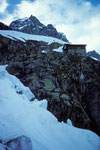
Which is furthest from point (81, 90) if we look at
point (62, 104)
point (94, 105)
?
point (62, 104)

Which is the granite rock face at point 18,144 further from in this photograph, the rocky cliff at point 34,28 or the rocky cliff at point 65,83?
the rocky cliff at point 34,28

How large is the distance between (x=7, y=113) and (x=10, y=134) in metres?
2.45

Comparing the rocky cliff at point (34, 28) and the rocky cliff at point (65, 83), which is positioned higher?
the rocky cliff at point (34, 28)

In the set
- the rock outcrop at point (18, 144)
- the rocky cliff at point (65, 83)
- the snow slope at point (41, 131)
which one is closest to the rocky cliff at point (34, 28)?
the rocky cliff at point (65, 83)

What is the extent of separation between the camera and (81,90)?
2517 cm

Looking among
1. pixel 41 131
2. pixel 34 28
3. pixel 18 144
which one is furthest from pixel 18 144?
pixel 34 28

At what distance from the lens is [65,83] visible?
78.3 ft

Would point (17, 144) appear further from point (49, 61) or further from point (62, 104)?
point (49, 61)

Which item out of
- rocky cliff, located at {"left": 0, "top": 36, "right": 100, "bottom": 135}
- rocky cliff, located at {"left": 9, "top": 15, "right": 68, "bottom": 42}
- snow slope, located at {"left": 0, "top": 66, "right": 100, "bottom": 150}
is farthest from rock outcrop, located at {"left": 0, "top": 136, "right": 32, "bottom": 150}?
rocky cliff, located at {"left": 9, "top": 15, "right": 68, "bottom": 42}

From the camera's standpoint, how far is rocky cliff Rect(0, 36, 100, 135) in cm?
1854

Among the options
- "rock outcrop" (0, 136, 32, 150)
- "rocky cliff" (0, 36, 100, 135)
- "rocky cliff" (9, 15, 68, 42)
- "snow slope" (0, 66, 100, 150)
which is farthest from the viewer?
"rocky cliff" (9, 15, 68, 42)

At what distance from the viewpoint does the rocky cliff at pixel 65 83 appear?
18.5 meters

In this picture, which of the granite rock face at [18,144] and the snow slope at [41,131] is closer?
the granite rock face at [18,144]

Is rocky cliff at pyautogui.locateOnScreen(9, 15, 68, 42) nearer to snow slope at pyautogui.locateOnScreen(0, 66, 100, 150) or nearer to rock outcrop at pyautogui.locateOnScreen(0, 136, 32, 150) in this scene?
snow slope at pyautogui.locateOnScreen(0, 66, 100, 150)
